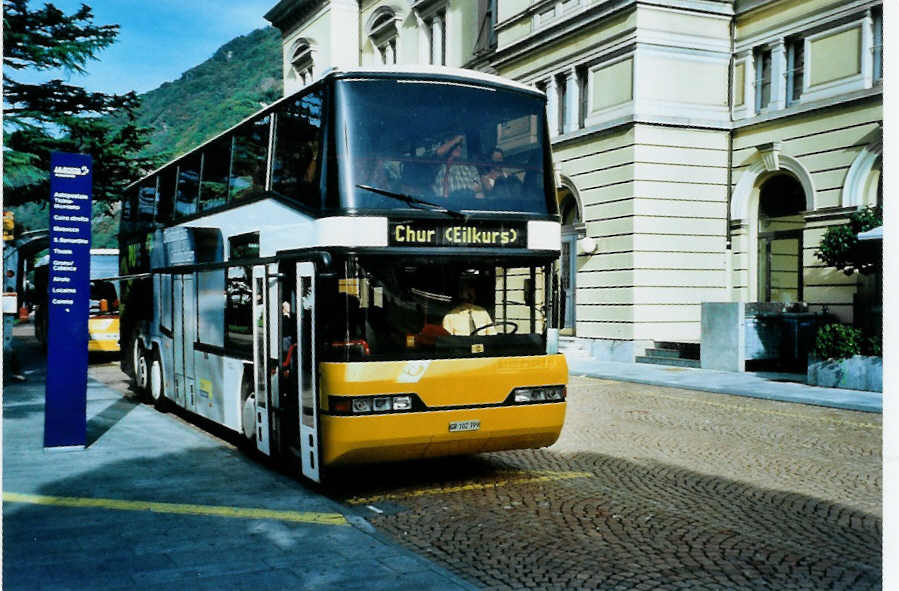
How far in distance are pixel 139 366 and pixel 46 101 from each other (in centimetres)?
792

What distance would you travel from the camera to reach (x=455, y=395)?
770 cm

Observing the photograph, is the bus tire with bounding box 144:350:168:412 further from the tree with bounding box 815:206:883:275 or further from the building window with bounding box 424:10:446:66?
the building window with bounding box 424:10:446:66

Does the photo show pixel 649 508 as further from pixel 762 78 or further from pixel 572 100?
pixel 572 100

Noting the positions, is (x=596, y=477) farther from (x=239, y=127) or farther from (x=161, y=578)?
(x=239, y=127)

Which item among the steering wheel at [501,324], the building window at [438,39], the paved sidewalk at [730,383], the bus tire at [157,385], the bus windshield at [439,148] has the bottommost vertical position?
the paved sidewalk at [730,383]

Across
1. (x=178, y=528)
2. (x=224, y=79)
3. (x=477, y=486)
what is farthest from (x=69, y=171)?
(x=224, y=79)

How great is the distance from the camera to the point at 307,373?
26.2ft

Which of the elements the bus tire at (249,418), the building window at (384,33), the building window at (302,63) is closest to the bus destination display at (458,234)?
the bus tire at (249,418)

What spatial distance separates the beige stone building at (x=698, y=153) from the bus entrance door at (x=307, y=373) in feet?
49.2

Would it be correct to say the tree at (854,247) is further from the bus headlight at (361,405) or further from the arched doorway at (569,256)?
the bus headlight at (361,405)

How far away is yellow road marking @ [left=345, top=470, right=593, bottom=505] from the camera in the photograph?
782 centimetres

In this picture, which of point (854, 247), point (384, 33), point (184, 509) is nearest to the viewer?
point (184, 509)

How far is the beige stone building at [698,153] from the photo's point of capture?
20.0 m

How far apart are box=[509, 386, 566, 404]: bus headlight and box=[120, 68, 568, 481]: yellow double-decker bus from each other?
18mm
